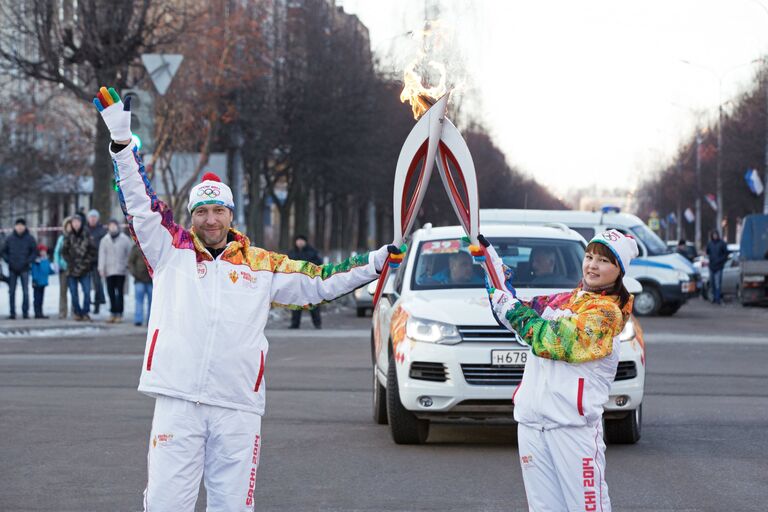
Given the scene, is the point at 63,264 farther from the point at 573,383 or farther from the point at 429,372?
the point at 573,383

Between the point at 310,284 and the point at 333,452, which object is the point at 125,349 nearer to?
the point at 333,452

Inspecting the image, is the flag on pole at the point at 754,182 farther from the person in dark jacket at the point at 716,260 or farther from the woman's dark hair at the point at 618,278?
the woman's dark hair at the point at 618,278

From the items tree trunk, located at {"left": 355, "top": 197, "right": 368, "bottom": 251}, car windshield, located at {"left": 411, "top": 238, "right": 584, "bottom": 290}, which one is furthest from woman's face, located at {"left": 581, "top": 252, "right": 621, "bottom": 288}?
tree trunk, located at {"left": 355, "top": 197, "right": 368, "bottom": 251}

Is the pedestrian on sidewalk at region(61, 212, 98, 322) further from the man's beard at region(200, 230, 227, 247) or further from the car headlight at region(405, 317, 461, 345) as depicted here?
the man's beard at region(200, 230, 227, 247)

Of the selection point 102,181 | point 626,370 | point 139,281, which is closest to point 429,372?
point 626,370

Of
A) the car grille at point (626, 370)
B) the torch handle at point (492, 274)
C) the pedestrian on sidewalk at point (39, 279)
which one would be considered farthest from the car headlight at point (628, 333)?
the pedestrian on sidewalk at point (39, 279)

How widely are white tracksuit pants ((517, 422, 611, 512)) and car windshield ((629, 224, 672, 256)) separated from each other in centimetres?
2417

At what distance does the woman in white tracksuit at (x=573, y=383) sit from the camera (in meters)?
5.42

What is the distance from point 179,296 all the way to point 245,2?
126 ft

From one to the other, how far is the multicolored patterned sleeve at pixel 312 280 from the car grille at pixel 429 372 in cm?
410

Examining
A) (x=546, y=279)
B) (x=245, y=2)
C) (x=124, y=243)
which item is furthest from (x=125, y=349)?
(x=245, y=2)

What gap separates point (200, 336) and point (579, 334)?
59.7 inches

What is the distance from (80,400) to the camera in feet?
43.8

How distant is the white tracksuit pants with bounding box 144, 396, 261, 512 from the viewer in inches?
213
